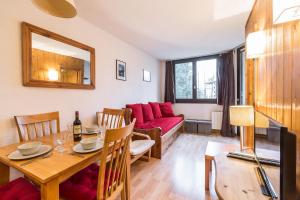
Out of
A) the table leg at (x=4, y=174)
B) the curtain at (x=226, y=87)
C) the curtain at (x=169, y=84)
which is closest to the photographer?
the table leg at (x=4, y=174)

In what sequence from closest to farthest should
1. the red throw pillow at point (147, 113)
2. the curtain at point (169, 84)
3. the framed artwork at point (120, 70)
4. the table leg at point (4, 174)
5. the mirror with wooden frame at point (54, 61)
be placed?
the table leg at point (4, 174) → the mirror with wooden frame at point (54, 61) → the framed artwork at point (120, 70) → the red throw pillow at point (147, 113) → the curtain at point (169, 84)

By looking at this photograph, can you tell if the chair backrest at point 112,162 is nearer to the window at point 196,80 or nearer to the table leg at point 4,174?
the table leg at point 4,174

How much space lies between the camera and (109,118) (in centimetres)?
232

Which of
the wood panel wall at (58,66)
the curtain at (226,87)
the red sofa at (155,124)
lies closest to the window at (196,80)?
the curtain at (226,87)

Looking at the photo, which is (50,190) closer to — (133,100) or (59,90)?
(59,90)

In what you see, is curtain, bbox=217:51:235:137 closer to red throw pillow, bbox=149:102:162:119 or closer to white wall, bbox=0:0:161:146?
red throw pillow, bbox=149:102:162:119

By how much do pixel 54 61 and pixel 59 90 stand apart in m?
0.38

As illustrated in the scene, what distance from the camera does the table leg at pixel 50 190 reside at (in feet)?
2.73

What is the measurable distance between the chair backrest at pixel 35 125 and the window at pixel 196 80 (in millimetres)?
3866

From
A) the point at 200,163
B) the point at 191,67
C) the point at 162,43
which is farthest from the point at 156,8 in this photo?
the point at 191,67

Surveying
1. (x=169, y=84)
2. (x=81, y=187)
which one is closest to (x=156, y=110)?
(x=169, y=84)

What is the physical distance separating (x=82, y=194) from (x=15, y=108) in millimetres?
1207

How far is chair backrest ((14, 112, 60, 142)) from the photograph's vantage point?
1.50 m

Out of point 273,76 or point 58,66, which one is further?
point 58,66
